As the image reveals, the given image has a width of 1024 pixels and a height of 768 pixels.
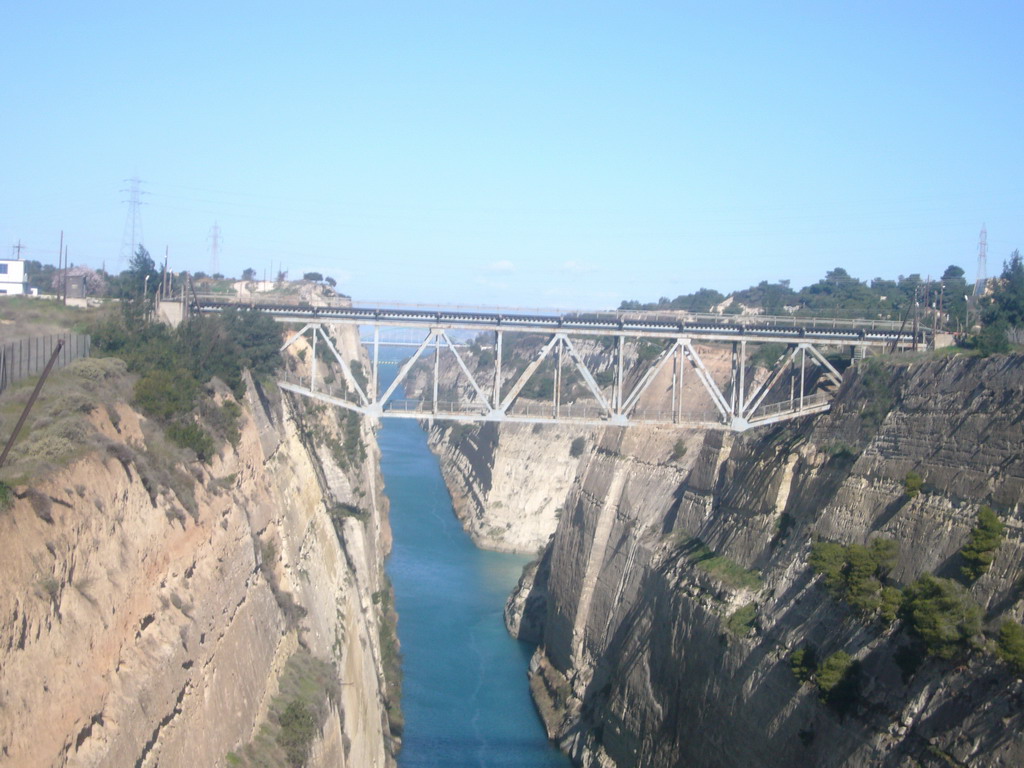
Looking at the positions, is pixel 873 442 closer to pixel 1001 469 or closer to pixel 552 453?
pixel 1001 469

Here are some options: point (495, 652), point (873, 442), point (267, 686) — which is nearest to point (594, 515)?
point (495, 652)

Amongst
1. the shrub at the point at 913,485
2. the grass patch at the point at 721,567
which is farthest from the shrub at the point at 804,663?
the grass patch at the point at 721,567

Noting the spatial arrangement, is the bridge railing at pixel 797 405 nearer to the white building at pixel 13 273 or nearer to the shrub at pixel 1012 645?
the shrub at pixel 1012 645

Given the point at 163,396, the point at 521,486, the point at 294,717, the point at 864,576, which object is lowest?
the point at 521,486

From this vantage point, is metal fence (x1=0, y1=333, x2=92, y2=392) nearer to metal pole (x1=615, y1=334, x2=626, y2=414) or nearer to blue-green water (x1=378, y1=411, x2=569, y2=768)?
metal pole (x1=615, y1=334, x2=626, y2=414)

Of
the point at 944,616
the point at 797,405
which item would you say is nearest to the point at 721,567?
the point at 797,405

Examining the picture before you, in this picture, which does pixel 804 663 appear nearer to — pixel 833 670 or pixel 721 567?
pixel 833 670
